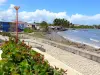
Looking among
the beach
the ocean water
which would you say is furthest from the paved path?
the ocean water

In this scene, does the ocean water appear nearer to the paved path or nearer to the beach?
the beach

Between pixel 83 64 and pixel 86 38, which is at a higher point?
pixel 83 64

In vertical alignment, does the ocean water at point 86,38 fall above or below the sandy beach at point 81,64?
below

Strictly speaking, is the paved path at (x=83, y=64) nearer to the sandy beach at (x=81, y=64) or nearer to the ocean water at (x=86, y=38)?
the sandy beach at (x=81, y=64)

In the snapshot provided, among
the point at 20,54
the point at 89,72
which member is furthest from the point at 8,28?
the point at 20,54

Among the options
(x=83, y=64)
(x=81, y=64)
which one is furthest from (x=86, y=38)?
(x=81, y=64)

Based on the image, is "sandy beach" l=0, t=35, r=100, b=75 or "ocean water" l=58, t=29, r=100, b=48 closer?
"sandy beach" l=0, t=35, r=100, b=75

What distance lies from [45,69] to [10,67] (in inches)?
28.3

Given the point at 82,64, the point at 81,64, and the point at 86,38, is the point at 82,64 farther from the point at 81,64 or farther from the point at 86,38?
the point at 86,38

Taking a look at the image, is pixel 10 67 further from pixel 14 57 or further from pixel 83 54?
pixel 83 54

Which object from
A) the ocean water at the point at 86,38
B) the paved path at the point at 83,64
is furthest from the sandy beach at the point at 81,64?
the ocean water at the point at 86,38

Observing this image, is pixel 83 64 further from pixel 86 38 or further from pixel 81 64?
pixel 86 38

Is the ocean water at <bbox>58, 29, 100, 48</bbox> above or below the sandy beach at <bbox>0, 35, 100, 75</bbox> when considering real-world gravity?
below

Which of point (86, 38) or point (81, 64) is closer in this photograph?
point (81, 64)
